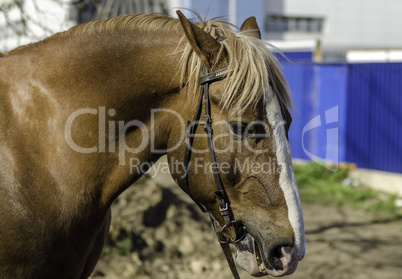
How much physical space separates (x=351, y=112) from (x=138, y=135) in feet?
25.6

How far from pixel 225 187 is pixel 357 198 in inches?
261

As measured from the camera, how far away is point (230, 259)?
251 cm

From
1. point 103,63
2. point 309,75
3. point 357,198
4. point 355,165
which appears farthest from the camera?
point 309,75

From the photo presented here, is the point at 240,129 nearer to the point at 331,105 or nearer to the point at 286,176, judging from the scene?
the point at 286,176

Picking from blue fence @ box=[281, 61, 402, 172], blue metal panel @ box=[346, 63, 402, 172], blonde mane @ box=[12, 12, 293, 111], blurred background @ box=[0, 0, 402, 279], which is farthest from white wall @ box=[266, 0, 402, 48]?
blonde mane @ box=[12, 12, 293, 111]

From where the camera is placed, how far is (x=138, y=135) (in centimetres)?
237

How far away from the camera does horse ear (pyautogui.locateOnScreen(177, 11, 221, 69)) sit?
2129mm

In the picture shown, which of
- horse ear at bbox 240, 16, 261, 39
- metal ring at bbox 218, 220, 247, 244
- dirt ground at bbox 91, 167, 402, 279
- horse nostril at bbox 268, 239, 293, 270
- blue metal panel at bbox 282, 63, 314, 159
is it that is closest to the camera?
horse nostril at bbox 268, 239, 293, 270

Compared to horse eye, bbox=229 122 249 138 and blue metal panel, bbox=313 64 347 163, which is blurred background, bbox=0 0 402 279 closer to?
blue metal panel, bbox=313 64 347 163

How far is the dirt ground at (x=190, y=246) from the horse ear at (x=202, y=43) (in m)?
3.07

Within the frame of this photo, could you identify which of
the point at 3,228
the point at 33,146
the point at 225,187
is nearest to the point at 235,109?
the point at 225,187

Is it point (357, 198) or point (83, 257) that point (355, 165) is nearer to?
point (357, 198)

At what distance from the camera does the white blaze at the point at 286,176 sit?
6.95ft

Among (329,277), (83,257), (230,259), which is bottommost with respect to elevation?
(329,277)
